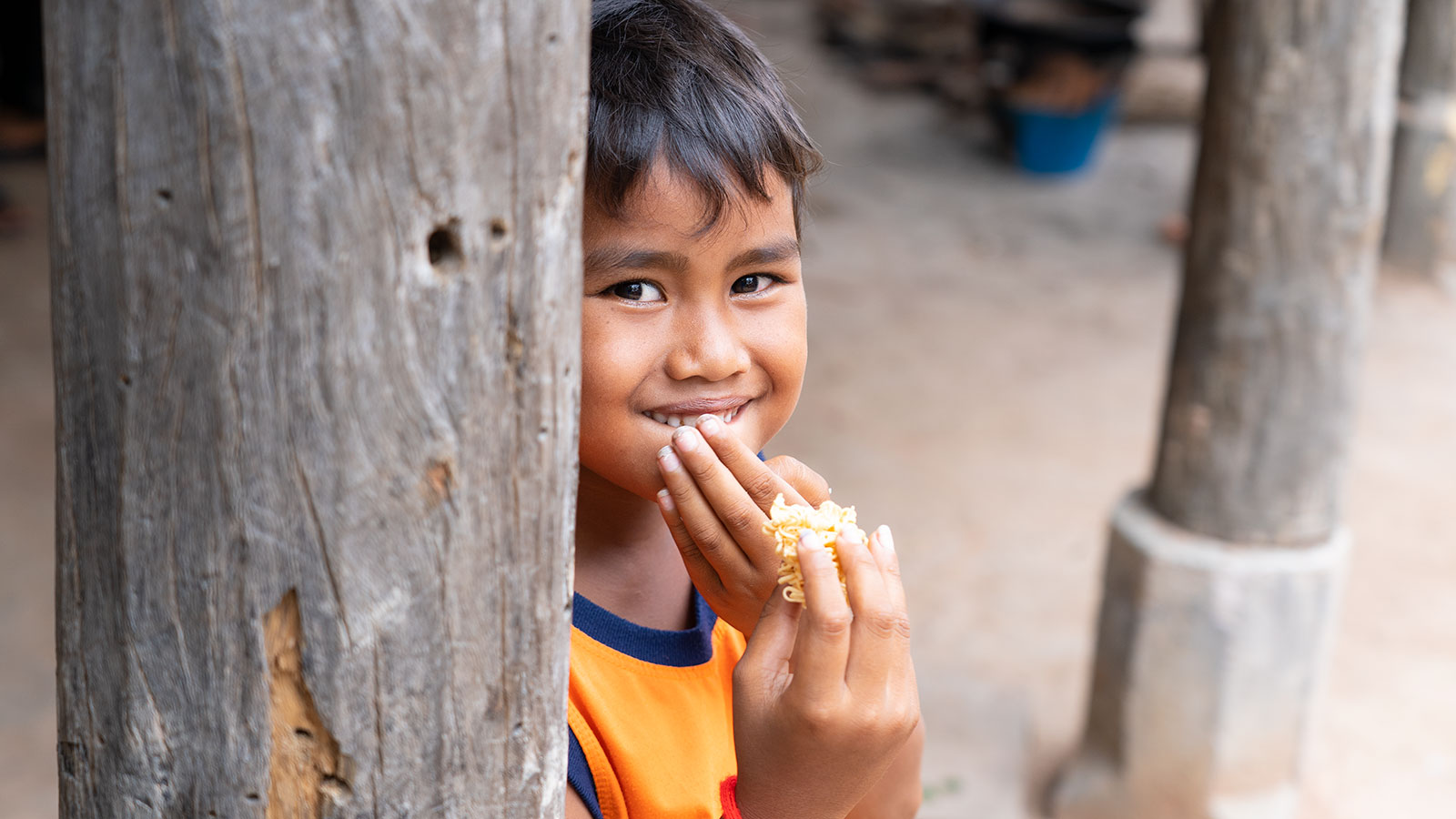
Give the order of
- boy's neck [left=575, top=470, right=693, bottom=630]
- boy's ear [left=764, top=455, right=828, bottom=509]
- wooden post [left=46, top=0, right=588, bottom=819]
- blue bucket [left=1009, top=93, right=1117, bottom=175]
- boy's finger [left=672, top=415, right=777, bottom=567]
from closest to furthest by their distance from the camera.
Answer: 1. wooden post [left=46, top=0, right=588, bottom=819]
2. boy's finger [left=672, top=415, right=777, bottom=567]
3. boy's ear [left=764, top=455, right=828, bottom=509]
4. boy's neck [left=575, top=470, right=693, bottom=630]
5. blue bucket [left=1009, top=93, right=1117, bottom=175]

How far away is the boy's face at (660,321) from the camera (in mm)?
1218

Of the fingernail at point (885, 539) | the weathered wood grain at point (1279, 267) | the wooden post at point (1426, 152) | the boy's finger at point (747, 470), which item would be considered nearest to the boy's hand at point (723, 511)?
the boy's finger at point (747, 470)

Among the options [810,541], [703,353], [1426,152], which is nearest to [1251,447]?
[703,353]

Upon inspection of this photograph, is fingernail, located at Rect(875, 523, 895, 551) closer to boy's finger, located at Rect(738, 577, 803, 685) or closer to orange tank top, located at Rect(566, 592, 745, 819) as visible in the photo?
boy's finger, located at Rect(738, 577, 803, 685)

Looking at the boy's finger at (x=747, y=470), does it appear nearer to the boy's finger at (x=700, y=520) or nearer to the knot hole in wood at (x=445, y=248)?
the boy's finger at (x=700, y=520)

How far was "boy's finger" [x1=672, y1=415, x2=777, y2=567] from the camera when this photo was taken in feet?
3.72

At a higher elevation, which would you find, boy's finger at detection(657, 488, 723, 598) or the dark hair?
the dark hair

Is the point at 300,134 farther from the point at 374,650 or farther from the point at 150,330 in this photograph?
the point at 374,650

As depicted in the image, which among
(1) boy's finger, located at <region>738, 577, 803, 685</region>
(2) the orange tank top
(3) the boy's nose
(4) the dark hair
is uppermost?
(4) the dark hair

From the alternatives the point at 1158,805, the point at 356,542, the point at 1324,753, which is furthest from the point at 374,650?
the point at 1324,753

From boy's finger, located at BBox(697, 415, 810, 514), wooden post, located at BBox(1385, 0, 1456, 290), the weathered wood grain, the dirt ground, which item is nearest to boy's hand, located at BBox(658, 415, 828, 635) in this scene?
boy's finger, located at BBox(697, 415, 810, 514)

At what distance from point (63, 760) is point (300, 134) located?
0.50m

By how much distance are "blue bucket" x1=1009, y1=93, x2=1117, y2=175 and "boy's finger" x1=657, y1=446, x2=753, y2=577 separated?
765 cm

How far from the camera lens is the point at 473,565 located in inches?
34.9
